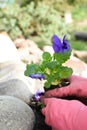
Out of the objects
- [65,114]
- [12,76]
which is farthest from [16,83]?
[65,114]

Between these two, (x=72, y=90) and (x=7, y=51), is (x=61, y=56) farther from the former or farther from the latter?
(x=7, y=51)

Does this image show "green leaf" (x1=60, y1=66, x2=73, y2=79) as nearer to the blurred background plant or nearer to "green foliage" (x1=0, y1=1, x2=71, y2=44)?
the blurred background plant

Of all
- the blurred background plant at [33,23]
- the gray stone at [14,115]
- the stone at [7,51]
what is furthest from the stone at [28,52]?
the gray stone at [14,115]

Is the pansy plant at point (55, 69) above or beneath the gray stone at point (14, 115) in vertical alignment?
above

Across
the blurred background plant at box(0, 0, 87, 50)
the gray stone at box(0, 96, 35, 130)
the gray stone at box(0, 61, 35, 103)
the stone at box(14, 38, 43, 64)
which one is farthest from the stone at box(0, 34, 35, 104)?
the blurred background plant at box(0, 0, 87, 50)

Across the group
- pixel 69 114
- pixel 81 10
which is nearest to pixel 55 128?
pixel 69 114

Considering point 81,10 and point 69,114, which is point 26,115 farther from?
point 81,10

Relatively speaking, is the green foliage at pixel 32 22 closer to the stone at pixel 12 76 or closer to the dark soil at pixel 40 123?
the stone at pixel 12 76

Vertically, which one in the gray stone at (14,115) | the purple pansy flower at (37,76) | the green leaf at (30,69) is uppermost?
the green leaf at (30,69)
